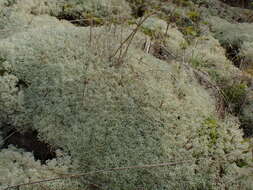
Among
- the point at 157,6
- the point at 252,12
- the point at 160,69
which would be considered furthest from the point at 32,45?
the point at 252,12

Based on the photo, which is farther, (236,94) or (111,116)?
(236,94)

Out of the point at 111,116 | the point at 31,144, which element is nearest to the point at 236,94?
the point at 111,116

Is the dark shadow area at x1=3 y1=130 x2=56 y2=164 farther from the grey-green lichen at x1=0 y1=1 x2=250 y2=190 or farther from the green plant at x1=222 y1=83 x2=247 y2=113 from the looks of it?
the green plant at x1=222 y1=83 x2=247 y2=113

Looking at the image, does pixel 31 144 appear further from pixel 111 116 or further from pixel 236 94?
pixel 236 94

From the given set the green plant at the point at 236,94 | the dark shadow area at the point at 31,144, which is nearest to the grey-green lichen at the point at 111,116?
the dark shadow area at the point at 31,144

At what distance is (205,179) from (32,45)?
2577mm

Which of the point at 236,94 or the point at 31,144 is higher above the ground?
the point at 236,94

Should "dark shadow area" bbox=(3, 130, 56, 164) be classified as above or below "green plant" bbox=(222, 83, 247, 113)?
below

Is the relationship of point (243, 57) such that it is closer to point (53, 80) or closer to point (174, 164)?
point (174, 164)

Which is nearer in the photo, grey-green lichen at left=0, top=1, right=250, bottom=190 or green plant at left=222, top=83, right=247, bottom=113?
grey-green lichen at left=0, top=1, right=250, bottom=190

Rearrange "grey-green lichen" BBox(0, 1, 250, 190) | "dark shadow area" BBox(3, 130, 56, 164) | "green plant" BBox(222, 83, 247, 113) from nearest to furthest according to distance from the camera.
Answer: "grey-green lichen" BBox(0, 1, 250, 190) < "dark shadow area" BBox(3, 130, 56, 164) < "green plant" BBox(222, 83, 247, 113)

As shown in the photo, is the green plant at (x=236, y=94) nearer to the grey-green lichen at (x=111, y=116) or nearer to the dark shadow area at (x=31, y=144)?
the grey-green lichen at (x=111, y=116)

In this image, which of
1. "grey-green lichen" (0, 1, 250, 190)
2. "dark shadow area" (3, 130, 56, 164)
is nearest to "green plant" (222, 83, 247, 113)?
"grey-green lichen" (0, 1, 250, 190)

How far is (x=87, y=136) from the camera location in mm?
2789
